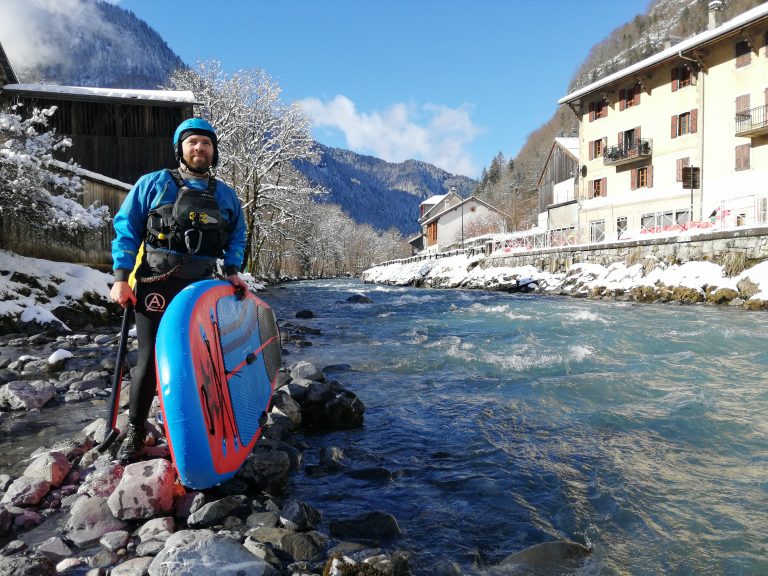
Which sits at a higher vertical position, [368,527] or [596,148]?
[596,148]

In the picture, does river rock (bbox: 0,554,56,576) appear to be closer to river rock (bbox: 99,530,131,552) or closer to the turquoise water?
river rock (bbox: 99,530,131,552)

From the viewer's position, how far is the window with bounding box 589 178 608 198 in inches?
1481

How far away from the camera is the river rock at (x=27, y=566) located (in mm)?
2516

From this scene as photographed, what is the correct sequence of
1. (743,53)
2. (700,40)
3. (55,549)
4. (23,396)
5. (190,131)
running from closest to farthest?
1. (55,549)
2. (190,131)
3. (23,396)
4. (743,53)
5. (700,40)

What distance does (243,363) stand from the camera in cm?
409

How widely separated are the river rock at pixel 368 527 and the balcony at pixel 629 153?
36.7 m

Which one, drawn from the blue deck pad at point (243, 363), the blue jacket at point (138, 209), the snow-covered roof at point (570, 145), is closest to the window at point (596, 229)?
the snow-covered roof at point (570, 145)

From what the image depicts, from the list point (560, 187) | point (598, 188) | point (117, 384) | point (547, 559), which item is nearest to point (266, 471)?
point (117, 384)

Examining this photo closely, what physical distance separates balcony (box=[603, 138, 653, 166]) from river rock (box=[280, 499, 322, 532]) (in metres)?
36.9

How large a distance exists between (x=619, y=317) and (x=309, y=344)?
961 cm

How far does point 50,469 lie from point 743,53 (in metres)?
36.1

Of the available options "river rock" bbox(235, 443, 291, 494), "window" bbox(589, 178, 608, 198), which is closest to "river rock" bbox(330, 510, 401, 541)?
"river rock" bbox(235, 443, 291, 494)

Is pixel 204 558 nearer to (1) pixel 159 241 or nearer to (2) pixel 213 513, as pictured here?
(2) pixel 213 513

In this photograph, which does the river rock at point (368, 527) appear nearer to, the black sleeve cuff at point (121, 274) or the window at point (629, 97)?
the black sleeve cuff at point (121, 274)
